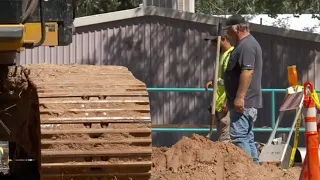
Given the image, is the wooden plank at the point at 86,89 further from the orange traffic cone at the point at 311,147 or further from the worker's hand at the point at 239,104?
the worker's hand at the point at 239,104

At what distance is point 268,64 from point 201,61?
1368mm

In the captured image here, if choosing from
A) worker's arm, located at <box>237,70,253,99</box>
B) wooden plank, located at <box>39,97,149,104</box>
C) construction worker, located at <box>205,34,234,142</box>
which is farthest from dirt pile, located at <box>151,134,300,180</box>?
construction worker, located at <box>205,34,234,142</box>

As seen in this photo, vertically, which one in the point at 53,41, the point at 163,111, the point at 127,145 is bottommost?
the point at 163,111

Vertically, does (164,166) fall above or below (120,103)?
below

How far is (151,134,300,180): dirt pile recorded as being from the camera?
902 centimetres

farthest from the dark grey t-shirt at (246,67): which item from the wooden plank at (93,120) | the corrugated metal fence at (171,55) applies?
the corrugated metal fence at (171,55)

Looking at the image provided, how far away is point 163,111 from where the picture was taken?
18.8m

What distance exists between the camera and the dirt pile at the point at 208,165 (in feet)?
29.6

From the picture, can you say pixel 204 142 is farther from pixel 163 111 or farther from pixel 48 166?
pixel 163 111

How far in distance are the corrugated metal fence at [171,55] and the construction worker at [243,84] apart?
878 centimetres

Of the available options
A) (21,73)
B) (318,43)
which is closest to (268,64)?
(318,43)

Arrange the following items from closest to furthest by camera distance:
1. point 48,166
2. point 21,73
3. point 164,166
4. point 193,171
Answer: point 48,166
point 21,73
point 193,171
point 164,166

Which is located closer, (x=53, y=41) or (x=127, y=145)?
(x=127, y=145)

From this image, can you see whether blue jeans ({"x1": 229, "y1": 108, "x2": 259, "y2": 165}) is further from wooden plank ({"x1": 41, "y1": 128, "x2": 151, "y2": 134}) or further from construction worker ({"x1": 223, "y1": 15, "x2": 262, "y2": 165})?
wooden plank ({"x1": 41, "y1": 128, "x2": 151, "y2": 134})
